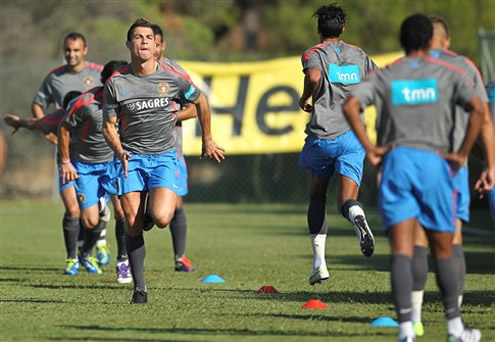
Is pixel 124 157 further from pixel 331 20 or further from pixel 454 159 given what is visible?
pixel 454 159

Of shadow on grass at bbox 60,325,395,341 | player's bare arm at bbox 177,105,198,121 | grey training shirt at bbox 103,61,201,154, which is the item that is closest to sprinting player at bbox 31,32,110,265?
player's bare arm at bbox 177,105,198,121

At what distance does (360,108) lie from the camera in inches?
269

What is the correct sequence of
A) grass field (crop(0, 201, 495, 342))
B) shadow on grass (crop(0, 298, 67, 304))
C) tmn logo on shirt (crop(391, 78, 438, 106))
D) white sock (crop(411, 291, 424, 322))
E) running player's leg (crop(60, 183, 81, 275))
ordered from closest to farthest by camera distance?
tmn logo on shirt (crop(391, 78, 438, 106)) → white sock (crop(411, 291, 424, 322)) → grass field (crop(0, 201, 495, 342)) → shadow on grass (crop(0, 298, 67, 304)) → running player's leg (crop(60, 183, 81, 275))

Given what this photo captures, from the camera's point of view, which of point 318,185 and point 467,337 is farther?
point 318,185

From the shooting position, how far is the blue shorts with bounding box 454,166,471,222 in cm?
700

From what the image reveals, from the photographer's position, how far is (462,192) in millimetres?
7051

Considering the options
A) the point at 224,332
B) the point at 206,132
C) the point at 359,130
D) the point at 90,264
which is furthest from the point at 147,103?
the point at 90,264

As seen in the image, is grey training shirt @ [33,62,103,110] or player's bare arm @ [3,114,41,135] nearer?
player's bare arm @ [3,114,41,135]

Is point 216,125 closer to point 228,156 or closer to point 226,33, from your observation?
point 228,156

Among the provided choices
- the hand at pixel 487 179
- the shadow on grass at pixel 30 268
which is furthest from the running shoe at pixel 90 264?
the hand at pixel 487 179

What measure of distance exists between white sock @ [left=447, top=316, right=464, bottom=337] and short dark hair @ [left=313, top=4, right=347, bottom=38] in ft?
12.6

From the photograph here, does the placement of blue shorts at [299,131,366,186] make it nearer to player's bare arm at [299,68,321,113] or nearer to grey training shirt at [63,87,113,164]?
player's bare arm at [299,68,321,113]

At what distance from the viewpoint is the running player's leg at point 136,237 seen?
9.24 meters

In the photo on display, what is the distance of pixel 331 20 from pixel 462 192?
11.0 feet
